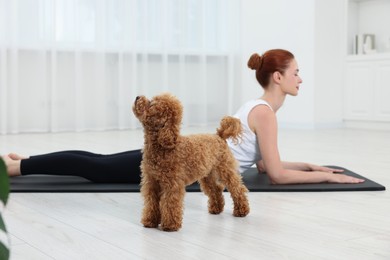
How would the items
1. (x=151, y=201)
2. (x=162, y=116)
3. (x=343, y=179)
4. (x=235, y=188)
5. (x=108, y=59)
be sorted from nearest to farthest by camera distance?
1. (x=162, y=116)
2. (x=151, y=201)
3. (x=235, y=188)
4. (x=343, y=179)
5. (x=108, y=59)

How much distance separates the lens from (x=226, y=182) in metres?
1.67

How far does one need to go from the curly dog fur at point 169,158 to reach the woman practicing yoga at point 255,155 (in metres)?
0.51

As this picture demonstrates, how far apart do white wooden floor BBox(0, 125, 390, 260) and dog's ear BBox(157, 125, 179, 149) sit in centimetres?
26

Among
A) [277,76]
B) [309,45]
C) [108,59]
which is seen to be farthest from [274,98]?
[309,45]

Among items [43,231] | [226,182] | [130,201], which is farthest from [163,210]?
[130,201]

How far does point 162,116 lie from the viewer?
1.43m

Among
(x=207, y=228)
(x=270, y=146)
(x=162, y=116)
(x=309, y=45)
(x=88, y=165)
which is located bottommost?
(x=207, y=228)

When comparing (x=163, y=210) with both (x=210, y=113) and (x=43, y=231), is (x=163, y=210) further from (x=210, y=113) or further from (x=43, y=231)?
(x=210, y=113)

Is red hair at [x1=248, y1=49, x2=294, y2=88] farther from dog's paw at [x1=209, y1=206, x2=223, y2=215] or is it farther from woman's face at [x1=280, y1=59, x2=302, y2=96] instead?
dog's paw at [x1=209, y1=206, x2=223, y2=215]

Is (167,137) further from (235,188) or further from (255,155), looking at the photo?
(255,155)

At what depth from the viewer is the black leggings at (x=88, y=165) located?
7.36 ft

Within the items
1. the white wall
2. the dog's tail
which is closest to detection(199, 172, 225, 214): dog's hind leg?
the dog's tail

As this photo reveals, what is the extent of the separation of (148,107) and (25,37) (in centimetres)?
409

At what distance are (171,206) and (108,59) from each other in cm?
437
